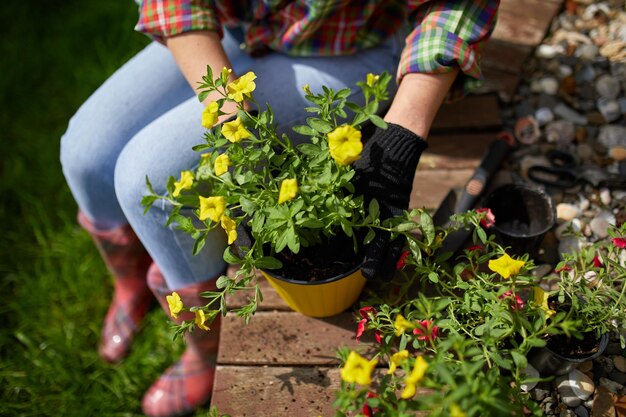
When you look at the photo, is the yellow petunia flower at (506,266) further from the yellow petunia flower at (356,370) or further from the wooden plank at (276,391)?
the wooden plank at (276,391)

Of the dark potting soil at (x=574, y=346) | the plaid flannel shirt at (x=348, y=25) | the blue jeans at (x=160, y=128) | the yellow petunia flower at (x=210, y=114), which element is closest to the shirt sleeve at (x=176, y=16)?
the plaid flannel shirt at (x=348, y=25)

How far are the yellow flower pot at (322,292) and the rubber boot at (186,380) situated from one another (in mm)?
345

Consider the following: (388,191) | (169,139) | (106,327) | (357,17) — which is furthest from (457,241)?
(106,327)

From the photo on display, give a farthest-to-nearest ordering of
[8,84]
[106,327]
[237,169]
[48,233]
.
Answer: [8,84] → [48,233] → [106,327] → [237,169]

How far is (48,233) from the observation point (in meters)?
2.06

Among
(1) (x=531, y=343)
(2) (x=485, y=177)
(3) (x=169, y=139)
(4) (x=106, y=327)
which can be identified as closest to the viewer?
(1) (x=531, y=343)

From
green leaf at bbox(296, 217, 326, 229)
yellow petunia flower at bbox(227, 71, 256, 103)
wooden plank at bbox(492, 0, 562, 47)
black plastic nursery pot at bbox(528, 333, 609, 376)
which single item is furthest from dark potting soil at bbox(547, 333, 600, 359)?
wooden plank at bbox(492, 0, 562, 47)

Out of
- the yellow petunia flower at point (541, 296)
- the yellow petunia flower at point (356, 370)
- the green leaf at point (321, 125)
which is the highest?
the green leaf at point (321, 125)

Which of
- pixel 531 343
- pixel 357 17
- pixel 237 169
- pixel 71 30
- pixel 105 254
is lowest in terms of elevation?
pixel 105 254

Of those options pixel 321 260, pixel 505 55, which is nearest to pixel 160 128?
pixel 321 260

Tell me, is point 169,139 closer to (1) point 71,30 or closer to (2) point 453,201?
(2) point 453,201

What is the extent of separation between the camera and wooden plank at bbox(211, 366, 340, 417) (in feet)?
4.06

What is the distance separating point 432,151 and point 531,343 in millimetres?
811

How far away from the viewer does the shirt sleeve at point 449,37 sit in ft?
3.87
